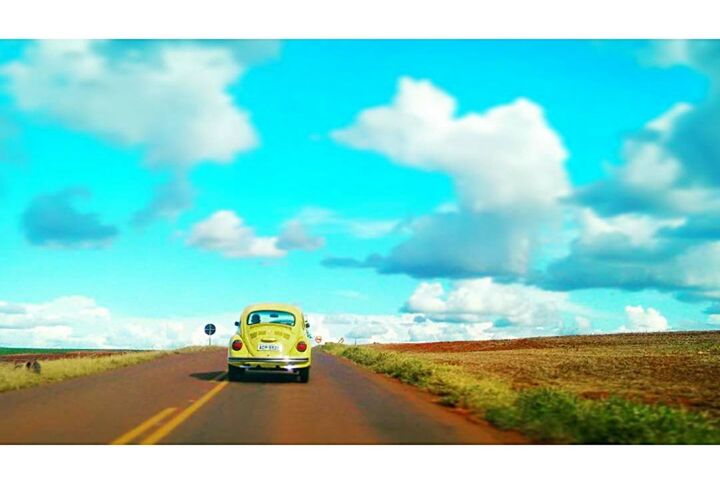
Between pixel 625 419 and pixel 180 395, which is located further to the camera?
pixel 180 395

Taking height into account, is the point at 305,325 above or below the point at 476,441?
above

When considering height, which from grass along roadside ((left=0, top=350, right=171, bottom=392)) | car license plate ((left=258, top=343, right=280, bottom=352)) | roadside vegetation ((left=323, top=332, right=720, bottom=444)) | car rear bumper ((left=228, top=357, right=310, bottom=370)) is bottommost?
roadside vegetation ((left=323, top=332, right=720, bottom=444))

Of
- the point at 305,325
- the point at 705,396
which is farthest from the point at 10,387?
the point at 705,396

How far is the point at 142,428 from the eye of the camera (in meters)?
9.84

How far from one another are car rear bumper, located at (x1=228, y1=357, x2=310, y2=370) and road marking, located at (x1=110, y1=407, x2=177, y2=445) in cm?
616

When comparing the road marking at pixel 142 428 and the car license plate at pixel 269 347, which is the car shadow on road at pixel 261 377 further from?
the road marking at pixel 142 428

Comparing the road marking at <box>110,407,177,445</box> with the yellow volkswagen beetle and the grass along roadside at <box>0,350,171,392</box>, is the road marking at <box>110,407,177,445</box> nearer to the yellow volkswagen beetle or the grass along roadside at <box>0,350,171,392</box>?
the yellow volkswagen beetle

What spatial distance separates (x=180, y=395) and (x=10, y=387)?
16.8 ft

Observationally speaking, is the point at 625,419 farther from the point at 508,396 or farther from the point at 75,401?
the point at 75,401

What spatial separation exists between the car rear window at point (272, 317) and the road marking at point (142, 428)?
7.42 m

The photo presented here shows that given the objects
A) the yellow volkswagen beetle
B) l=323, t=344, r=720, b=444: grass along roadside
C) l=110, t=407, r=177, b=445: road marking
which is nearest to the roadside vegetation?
l=323, t=344, r=720, b=444: grass along roadside

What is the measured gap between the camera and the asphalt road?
9219 mm
